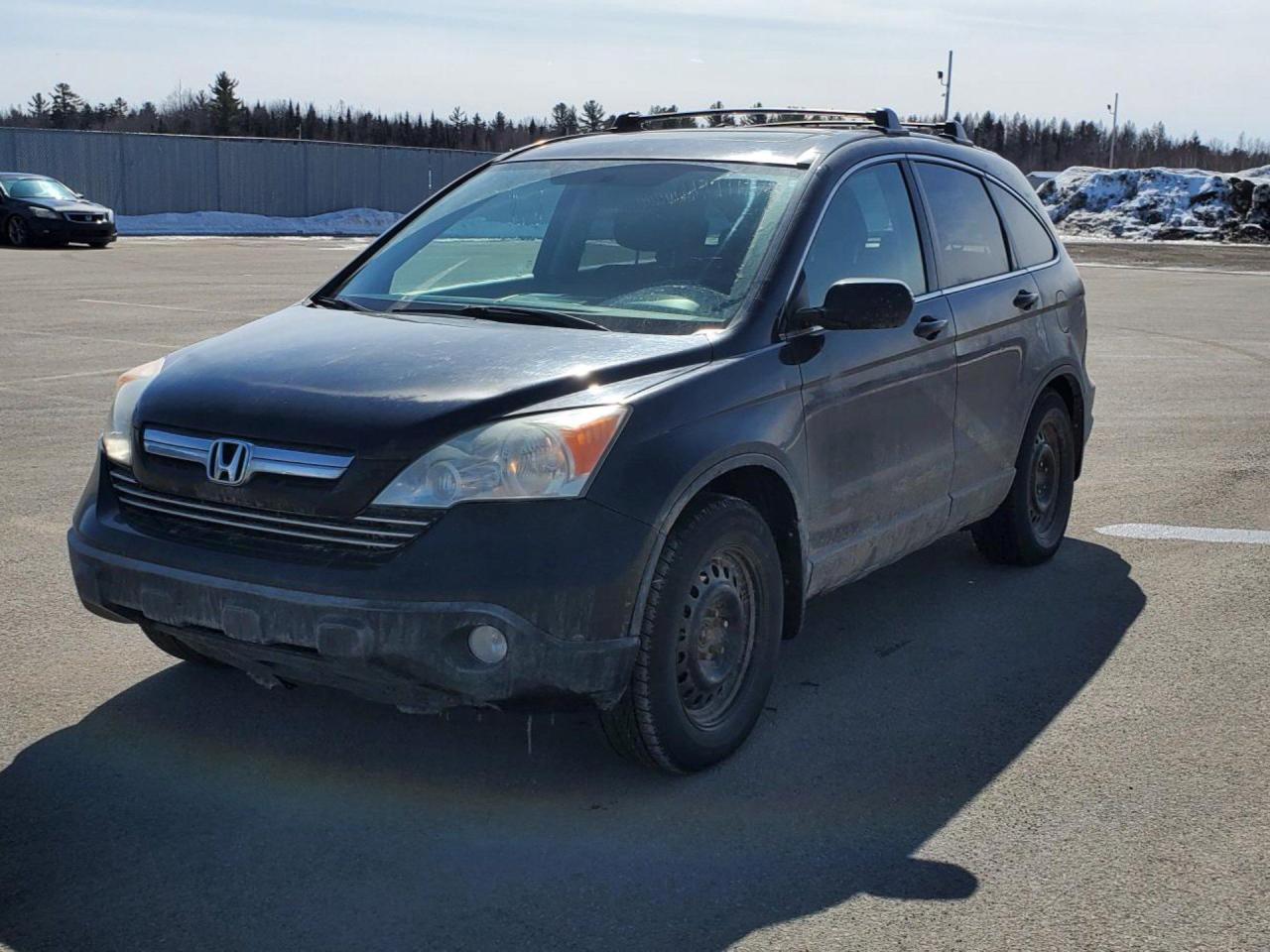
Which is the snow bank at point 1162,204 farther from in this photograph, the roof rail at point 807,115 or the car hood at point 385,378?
the car hood at point 385,378

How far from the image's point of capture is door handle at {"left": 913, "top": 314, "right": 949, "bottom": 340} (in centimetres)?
541

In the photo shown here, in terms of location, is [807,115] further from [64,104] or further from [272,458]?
[64,104]

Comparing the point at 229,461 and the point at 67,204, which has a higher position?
the point at 229,461

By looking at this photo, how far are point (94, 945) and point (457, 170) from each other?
179 ft

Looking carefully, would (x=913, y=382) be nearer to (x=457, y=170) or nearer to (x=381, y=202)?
(x=381, y=202)

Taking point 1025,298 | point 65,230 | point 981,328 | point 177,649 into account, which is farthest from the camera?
point 65,230

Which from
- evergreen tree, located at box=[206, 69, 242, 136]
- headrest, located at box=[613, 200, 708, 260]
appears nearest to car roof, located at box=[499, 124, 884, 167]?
headrest, located at box=[613, 200, 708, 260]

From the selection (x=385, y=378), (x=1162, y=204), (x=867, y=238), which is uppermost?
(x=867, y=238)

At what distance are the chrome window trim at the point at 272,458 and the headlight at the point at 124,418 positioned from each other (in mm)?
223

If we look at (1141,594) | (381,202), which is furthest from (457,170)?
(1141,594)

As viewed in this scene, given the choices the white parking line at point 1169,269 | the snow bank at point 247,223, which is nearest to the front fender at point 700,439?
the white parking line at point 1169,269

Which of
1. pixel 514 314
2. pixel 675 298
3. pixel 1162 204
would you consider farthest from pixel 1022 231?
pixel 1162 204

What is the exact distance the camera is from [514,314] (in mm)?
4754

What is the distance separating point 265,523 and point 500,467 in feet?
2.16
